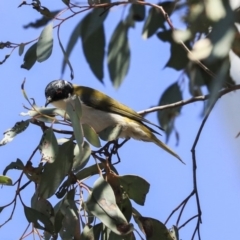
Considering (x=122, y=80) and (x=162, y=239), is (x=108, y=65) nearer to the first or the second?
(x=122, y=80)

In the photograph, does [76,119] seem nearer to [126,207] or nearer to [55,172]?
[55,172]

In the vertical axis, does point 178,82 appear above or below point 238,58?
above

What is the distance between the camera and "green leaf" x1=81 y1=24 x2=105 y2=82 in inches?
62.5

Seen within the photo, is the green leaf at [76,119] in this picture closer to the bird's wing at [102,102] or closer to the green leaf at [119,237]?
the green leaf at [119,237]

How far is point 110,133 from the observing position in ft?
7.07

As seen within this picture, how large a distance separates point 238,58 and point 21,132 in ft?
2.73

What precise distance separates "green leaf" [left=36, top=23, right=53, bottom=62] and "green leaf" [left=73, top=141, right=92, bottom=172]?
0.97 feet

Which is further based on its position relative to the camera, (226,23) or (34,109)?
(34,109)

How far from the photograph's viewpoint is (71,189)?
205 cm

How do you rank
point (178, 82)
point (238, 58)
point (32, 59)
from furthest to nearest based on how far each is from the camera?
point (32, 59) → point (178, 82) → point (238, 58)

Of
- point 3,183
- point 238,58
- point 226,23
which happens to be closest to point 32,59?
point 3,183

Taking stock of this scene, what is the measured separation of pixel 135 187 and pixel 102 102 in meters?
1.22

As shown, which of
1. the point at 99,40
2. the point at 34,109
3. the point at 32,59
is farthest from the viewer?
the point at 32,59

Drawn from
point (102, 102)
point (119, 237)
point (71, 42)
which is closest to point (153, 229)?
point (119, 237)
